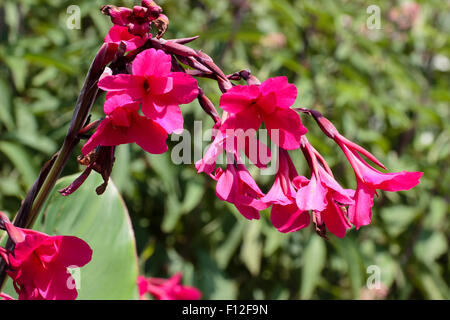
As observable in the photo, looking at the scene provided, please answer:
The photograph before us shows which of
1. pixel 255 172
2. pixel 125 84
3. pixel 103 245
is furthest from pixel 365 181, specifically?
pixel 255 172

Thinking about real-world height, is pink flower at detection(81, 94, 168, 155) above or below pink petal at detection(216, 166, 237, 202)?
above

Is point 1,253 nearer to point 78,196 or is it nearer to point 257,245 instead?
point 78,196

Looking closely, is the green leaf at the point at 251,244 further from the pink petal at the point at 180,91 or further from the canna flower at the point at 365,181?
the pink petal at the point at 180,91

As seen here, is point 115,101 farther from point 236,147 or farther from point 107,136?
point 236,147

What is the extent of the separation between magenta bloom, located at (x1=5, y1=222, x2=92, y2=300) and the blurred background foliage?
122cm

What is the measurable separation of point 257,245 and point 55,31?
1.23 meters

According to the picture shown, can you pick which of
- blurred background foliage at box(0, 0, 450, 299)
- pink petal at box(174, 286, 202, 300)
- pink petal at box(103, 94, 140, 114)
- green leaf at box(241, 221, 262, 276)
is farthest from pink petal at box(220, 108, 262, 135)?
green leaf at box(241, 221, 262, 276)

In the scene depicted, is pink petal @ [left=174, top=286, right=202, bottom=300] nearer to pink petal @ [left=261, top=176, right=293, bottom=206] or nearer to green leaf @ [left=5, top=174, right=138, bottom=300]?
green leaf @ [left=5, top=174, right=138, bottom=300]

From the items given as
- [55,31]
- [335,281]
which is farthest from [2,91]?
[335,281]

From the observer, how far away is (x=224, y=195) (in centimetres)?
64

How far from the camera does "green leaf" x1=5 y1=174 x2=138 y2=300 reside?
40.6 inches

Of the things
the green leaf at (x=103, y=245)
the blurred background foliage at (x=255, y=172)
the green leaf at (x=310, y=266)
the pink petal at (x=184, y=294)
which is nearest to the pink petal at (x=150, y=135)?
the green leaf at (x=103, y=245)

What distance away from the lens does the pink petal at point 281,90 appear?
1.95ft

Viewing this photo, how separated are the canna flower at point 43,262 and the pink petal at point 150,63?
0.65ft
